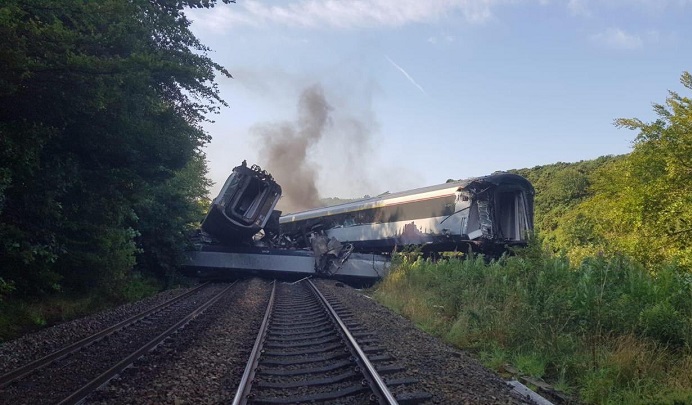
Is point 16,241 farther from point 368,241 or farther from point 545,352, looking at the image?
point 368,241

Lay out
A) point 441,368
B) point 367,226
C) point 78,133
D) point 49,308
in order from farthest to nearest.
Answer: point 367,226 < point 49,308 < point 78,133 < point 441,368

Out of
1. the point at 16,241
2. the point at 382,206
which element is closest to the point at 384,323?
the point at 16,241

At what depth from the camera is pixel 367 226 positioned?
23406mm

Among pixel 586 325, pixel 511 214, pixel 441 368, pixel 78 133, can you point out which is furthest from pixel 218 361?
pixel 511 214

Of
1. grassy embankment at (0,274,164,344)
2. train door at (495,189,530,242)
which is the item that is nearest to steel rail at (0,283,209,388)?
grassy embankment at (0,274,164,344)

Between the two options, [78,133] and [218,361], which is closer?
[218,361]

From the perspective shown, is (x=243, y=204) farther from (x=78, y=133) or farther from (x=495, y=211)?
(x=78, y=133)

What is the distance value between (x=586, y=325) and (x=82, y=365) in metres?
6.85

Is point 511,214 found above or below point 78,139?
below

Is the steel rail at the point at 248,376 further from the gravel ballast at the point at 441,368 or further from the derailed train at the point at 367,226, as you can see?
the derailed train at the point at 367,226

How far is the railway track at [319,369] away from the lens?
5.21m

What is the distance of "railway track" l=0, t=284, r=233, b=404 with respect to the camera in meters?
5.59

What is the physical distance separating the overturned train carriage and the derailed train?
35 millimetres

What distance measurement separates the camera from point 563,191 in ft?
116
